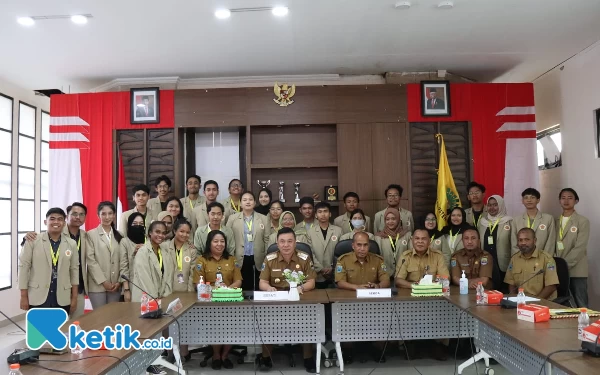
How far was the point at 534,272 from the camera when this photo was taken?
458 cm

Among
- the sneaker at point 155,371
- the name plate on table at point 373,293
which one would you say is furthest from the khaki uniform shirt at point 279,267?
the sneaker at point 155,371

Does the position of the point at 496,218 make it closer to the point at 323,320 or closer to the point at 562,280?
the point at 562,280

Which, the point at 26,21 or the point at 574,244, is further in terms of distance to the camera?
the point at 574,244

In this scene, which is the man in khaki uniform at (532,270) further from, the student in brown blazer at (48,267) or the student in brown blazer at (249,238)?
the student in brown blazer at (48,267)

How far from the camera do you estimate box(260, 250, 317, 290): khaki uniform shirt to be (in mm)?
4660

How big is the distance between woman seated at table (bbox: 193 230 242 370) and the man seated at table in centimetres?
28

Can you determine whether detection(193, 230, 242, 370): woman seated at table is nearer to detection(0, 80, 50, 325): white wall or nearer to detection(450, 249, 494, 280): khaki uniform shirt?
detection(450, 249, 494, 280): khaki uniform shirt

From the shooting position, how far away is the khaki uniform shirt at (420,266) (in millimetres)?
4734

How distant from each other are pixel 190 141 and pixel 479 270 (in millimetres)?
4393

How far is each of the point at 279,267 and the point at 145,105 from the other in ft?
11.2

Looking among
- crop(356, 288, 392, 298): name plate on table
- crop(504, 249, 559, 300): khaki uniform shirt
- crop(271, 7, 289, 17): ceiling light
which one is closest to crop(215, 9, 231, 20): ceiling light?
crop(271, 7, 289, 17): ceiling light

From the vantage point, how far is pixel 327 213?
545 centimetres

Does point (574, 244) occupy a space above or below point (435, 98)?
below

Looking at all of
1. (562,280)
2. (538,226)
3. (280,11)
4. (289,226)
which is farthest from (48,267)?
(538,226)
